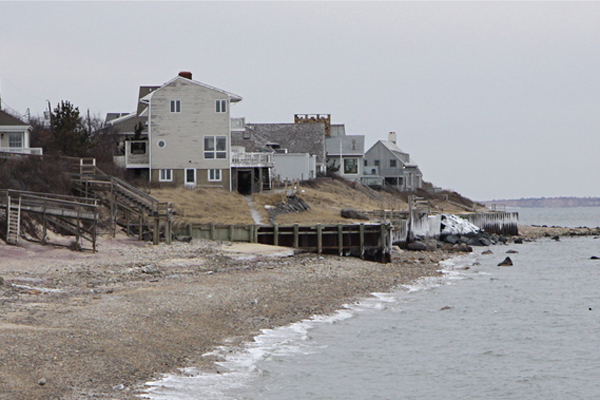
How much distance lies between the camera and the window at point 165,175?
190 feet

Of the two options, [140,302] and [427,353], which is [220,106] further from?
[427,353]

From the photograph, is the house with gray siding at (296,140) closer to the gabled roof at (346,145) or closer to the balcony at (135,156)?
the gabled roof at (346,145)

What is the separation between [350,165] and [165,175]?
40.2 m

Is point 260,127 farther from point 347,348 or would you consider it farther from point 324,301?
point 347,348

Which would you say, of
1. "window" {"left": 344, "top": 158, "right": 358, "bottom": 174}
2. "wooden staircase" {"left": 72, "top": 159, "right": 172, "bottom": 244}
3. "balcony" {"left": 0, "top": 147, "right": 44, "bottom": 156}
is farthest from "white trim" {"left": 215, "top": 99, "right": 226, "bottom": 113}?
"window" {"left": 344, "top": 158, "right": 358, "bottom": 174}

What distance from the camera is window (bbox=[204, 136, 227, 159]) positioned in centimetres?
5791

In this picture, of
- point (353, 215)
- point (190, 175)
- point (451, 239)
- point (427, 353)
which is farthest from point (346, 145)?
point (427, 353)

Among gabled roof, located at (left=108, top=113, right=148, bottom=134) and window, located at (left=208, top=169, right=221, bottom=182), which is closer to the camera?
window, located at (left=208, top=169, right=221, bottom=182)

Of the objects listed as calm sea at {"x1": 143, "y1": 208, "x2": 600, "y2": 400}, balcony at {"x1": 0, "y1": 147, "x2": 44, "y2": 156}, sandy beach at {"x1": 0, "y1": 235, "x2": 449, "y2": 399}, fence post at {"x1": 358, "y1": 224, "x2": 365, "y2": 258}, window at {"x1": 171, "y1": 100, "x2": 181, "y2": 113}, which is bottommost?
calm sea at {"x1": 143, "y1": 208, "x2": 600, "y2": 400}

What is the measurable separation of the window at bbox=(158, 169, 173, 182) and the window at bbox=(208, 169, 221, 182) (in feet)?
8.72

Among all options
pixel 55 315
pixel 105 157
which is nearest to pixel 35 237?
pixel 55 315

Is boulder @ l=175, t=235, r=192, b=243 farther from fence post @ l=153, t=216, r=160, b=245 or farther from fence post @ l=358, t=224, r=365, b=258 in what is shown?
fence post @ l=358, t=224, r=365, b=258

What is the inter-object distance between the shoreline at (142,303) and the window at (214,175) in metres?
16.0

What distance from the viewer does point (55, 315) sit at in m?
19.9
